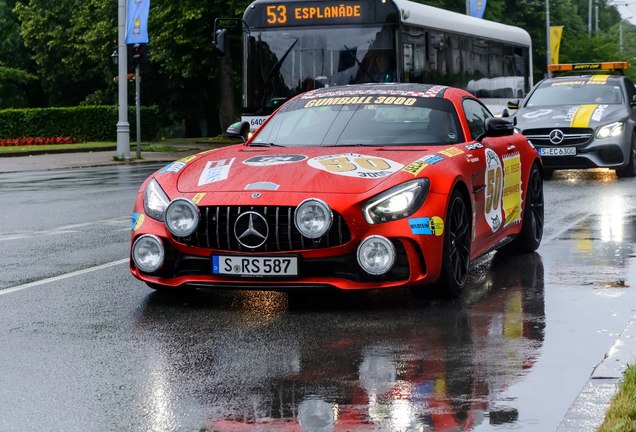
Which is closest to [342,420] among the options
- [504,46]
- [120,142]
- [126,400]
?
[126,400]

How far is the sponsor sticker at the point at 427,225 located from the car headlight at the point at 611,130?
1292cm

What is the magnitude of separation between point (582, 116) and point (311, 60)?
189 inches

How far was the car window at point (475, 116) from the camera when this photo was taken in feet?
33.6

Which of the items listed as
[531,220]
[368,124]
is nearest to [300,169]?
[368,124]

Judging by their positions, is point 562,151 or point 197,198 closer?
point 197,198

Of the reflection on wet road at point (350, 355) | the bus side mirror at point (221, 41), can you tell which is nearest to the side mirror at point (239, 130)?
the reflection on wet road at point (350, 355)

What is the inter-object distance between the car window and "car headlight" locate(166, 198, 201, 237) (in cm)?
268

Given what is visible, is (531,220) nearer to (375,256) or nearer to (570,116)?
(375,256)

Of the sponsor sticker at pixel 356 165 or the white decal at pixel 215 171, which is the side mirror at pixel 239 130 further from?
the sponsor sticker at pixel 356 165

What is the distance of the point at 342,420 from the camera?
5523 millimetres

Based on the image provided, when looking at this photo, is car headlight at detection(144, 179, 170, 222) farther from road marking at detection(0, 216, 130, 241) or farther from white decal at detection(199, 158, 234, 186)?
road marking at detection(0, 216, 130, 241)

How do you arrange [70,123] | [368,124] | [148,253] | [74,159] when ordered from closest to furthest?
[148,253] < [368,124] < [74,159] < [70,123]

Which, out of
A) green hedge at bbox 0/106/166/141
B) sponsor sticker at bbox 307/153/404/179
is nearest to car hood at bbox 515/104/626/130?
sponsor sticker at bbox 307/153/404/179

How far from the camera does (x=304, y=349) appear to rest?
7168 millimetres
